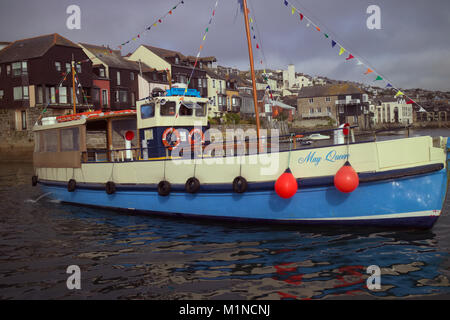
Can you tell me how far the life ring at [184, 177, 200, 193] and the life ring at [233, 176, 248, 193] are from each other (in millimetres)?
1048

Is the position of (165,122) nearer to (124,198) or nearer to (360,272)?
(124,198)

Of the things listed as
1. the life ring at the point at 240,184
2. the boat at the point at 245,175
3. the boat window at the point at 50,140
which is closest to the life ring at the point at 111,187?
the boat at the point at 245,175

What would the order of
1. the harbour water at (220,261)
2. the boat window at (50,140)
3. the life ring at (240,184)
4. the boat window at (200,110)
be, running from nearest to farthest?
the harbour water at (220,261), the life ring at (240,184), the boat window at (200,110), the boat window at (50,140)

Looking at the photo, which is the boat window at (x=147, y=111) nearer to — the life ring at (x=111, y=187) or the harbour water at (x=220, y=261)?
the life ring at (x=111, y=187)

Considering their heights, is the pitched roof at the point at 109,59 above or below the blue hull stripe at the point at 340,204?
above

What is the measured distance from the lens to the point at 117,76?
47.4 meters

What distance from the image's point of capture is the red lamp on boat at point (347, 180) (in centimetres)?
720

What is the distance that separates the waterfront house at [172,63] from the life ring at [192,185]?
4202 cm

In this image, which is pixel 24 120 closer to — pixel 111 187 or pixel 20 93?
pixel 20 93

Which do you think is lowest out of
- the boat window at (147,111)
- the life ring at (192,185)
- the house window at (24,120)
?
the life ring at (192,185)

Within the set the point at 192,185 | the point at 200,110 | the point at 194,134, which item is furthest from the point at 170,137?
the point at 192,185

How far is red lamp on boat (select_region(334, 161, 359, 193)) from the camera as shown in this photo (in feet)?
23.6

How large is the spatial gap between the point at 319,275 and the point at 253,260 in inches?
48.4

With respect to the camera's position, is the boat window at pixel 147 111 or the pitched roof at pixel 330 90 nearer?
the boat window at pixel 147 111
